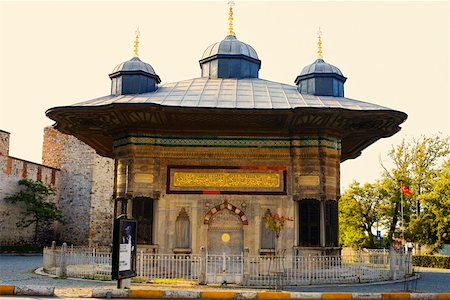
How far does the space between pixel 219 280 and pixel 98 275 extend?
366 centimetres

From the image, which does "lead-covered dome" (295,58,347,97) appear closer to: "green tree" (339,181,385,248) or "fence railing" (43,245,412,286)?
"fence railing" (43,245,412,286)

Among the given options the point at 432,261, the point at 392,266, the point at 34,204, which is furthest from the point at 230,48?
the point at 34,204

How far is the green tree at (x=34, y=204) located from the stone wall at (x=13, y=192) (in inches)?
11.8

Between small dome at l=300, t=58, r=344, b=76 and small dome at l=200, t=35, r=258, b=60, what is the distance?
3385 mm

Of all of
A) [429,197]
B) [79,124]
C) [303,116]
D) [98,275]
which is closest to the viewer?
[98,275]

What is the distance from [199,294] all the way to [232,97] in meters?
7.81

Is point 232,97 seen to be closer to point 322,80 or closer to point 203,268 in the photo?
point 322,80

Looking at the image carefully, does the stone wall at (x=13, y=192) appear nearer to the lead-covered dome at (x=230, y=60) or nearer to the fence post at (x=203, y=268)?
the lead-covered dome at (x=230, y=60)

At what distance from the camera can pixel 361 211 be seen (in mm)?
32688

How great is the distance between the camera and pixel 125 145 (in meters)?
17.4

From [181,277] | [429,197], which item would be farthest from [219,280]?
[429,197]

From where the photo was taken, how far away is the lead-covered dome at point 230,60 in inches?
850

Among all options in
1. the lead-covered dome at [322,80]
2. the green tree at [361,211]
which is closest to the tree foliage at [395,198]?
the green tree at [361,211]

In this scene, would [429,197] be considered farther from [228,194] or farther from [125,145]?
[125,145]
